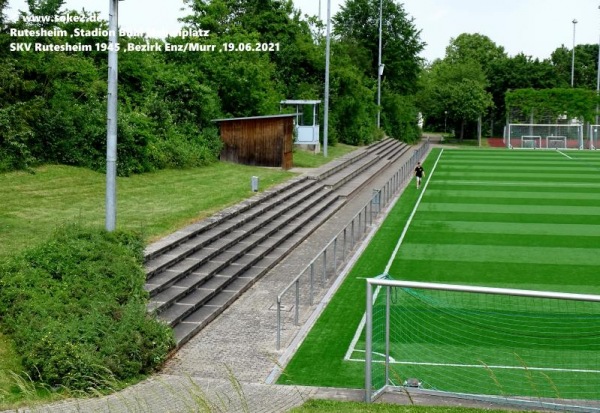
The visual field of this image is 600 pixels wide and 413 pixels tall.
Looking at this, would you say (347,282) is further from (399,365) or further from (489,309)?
(399,365)

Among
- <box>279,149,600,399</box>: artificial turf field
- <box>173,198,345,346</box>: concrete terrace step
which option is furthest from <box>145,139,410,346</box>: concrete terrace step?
<box>279,149,600,399</box>: artificial turf field

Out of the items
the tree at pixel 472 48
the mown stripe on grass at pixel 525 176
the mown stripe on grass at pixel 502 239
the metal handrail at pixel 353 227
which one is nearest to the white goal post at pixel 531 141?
the metal handrail at pixel 353 227

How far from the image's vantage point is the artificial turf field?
38.0 ft

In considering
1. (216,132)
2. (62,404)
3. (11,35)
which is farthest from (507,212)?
(62,404)

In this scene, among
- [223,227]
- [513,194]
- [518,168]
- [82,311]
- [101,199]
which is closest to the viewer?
[82,311]

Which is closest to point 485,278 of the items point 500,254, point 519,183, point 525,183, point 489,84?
point 500,254

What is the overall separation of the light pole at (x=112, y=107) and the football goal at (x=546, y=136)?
5741 centimetres

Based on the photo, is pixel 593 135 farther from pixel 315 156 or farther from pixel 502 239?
pixel 502 239

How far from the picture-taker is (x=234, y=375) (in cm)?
1151

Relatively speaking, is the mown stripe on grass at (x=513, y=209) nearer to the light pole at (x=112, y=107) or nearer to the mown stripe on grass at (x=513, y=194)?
the mown stripe on grass at (x=513, y=194)

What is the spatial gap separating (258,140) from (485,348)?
21.2 meters

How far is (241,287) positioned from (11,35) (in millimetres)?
11333

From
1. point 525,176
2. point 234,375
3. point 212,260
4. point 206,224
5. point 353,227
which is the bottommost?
point 234,375

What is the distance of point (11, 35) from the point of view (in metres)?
22.4
